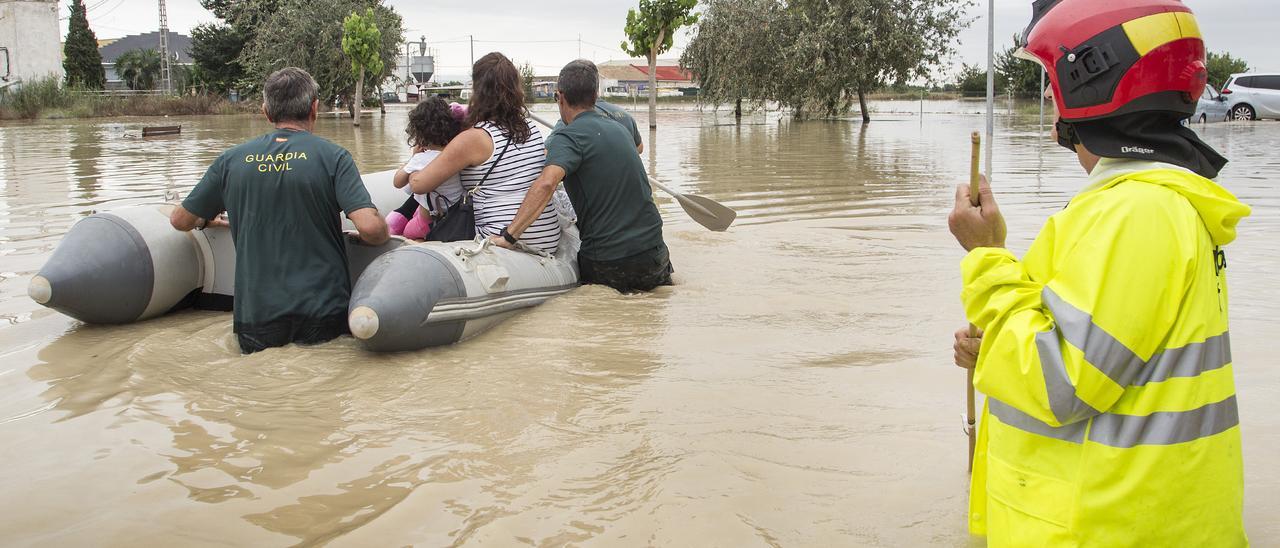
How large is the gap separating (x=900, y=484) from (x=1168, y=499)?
5.24ft

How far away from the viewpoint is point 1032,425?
181 cm

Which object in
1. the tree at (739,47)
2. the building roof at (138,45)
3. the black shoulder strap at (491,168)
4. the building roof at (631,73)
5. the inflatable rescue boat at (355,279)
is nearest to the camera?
the inflatable rescue boat at (355,279)

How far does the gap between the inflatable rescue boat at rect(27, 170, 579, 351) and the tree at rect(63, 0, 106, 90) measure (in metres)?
58.3

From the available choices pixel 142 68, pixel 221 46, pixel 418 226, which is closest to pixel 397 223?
pixel 418 226

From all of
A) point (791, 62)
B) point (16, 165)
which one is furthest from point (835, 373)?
point (791, 62)

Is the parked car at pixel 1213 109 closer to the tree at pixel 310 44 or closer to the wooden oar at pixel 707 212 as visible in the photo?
the wooden oar at pixel 707 212

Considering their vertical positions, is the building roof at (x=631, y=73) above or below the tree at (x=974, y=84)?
above

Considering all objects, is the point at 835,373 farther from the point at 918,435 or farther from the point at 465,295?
the point at 465,295

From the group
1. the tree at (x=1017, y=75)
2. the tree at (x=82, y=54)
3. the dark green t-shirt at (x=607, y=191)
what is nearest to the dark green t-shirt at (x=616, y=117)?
the dark green t-shirt at (x=607, y=191)

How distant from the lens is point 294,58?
1597 inches

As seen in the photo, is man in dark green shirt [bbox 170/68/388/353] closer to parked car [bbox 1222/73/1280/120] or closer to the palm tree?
parked car [bbox 1222/73/1280/120]

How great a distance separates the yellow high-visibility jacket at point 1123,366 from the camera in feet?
5.36

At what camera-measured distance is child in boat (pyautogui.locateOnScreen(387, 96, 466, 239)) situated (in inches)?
230

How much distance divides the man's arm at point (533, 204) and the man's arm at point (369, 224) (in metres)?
0.76
